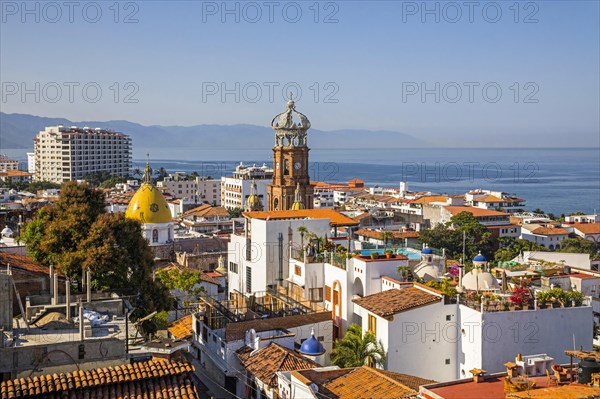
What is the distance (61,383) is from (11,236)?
24812mm

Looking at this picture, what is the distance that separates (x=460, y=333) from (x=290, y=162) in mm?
28578

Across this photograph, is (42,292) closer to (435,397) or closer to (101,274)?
(101,274)

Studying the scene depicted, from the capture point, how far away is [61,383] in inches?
407

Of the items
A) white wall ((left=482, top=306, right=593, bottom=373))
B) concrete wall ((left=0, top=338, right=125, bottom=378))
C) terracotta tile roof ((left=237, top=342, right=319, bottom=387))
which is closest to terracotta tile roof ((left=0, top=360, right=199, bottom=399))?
concrete wall ((left=0, top=338, right=125, bottom=378))

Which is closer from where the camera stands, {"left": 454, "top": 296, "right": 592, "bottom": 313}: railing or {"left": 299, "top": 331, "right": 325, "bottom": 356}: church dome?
{"left": 299, "top": 331, "right": 325, "bottom": 356}: church dome

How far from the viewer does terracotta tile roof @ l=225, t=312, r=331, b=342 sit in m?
17.6

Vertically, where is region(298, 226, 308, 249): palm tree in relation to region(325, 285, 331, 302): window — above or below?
above

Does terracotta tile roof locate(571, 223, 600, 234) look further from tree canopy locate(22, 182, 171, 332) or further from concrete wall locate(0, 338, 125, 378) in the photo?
concrete wall locate(0, 338, 125, 378)

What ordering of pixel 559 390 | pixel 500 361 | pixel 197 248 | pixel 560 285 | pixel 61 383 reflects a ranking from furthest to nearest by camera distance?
pixel 197 248, pixel 560 285, pixel 500 361, pixel 559 390, pixel 61 383

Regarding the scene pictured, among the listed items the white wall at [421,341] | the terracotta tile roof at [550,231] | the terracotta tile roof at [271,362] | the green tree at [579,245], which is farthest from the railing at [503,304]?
the terracotta tile roof at [550,231]

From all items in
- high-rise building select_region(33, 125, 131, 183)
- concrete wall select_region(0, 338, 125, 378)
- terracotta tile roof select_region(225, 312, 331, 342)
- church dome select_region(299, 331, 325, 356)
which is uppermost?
high-rise building select_region(33, 125, 131, 183)

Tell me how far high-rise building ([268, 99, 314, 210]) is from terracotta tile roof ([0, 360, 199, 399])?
111ft

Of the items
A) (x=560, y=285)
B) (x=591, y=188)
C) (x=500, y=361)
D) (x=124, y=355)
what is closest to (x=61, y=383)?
(x=124, y=355)

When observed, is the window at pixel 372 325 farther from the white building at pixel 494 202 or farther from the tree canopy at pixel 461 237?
the white building at pixel 494 202
